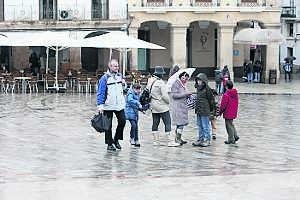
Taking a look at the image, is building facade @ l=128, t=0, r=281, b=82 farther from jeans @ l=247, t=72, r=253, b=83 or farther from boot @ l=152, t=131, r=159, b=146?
boot @ l=152, t=131, r=159, b=146

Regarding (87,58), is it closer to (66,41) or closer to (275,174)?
(66,41)

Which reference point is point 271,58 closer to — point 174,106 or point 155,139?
point 155,139

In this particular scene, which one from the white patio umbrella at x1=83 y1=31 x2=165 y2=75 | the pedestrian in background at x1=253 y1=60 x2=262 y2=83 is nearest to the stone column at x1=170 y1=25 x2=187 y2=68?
Result: the pedestrian in background at x1=253 y1=60 x2=262 y2=83

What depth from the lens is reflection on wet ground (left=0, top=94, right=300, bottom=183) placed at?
11.8 metres

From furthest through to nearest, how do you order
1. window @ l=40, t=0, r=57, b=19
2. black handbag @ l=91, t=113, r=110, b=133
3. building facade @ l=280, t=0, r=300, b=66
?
building facade @ l=280, t=0, r=300, b=66 < window @ l=40, t=0, r=57, b=19 < black handbag @ l=91, t=113, r=110, b=133

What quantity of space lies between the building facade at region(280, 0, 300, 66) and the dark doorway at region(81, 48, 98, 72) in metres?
15.8

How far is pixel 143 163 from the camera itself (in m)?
12.7

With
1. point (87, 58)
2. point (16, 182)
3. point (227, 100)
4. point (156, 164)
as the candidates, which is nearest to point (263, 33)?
point (87, 58)

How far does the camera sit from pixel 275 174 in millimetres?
11406

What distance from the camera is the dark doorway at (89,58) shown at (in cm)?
3949

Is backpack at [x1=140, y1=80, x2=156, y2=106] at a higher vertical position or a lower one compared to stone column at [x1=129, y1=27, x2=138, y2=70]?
lower

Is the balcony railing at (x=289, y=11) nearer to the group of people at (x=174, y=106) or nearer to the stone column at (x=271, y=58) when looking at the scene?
the stone column at (x=271, y=58)

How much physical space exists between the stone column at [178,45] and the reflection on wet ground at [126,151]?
14734 mm

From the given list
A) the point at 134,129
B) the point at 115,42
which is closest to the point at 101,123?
the point at 134,129
